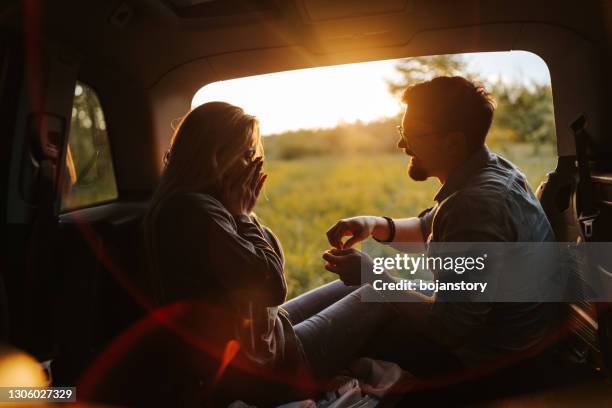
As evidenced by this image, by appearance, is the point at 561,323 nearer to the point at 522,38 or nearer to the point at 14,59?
the point at 522,38

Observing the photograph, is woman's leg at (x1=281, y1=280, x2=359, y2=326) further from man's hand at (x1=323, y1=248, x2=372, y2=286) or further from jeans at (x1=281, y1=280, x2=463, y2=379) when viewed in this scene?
man's hand at (x1=323, y1=248, x2=372, y2=286)

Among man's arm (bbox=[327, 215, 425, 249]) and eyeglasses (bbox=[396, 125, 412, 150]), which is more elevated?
eyeglasses (bbox=[396, 125, 412, 150])

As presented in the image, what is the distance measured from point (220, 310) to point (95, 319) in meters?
0.74

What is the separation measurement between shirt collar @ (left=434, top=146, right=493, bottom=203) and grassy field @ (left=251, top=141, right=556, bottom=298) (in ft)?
9.59

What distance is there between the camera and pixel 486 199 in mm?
1656

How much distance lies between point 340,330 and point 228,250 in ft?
2.08

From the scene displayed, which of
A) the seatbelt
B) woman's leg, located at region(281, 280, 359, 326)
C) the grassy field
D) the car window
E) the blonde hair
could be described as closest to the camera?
the blonde hair

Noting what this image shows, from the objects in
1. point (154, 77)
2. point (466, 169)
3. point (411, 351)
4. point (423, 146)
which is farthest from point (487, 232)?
point (154, 77)

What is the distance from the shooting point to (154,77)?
8.71ft

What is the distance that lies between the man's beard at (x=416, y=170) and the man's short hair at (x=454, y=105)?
0.18 meters

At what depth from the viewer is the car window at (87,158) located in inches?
93.4

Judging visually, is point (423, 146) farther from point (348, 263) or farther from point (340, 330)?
point (340, 330)

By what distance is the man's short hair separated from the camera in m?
1.79

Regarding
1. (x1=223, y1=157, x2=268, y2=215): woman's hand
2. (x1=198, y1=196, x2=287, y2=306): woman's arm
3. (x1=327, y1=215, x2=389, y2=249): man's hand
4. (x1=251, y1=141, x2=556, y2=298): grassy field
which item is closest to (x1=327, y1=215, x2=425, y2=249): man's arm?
(x1=327, y1=215, x2=389, y2=249): man's hand
